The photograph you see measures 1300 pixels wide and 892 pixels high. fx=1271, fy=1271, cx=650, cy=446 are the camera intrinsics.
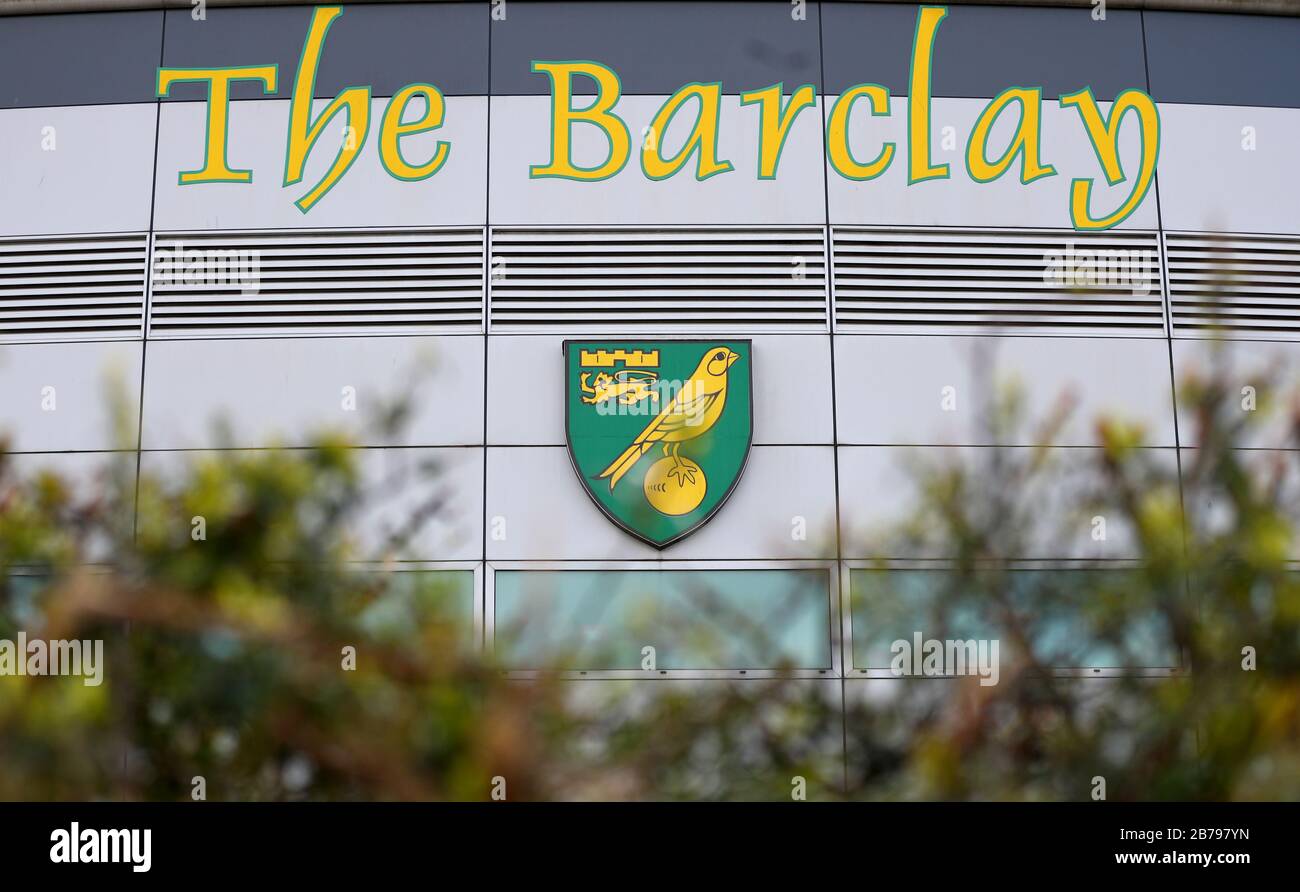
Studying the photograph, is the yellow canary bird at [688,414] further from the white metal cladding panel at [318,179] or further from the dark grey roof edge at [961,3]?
the dark grey roof edge at [961,3]

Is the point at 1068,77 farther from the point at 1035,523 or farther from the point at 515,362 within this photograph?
the point at 515,362

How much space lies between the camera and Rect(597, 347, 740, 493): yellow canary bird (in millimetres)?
8539

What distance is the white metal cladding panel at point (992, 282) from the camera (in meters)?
8.91

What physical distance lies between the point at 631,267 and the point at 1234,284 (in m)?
4.29

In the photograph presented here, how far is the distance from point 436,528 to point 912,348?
11.5 feet

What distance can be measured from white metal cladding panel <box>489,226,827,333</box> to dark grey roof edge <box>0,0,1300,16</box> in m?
1.88

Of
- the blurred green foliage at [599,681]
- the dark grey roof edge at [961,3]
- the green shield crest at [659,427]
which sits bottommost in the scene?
the blurred green foliage at [599,681]

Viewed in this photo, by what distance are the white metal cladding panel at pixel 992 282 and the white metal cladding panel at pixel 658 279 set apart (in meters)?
0.31

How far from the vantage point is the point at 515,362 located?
344 inches
